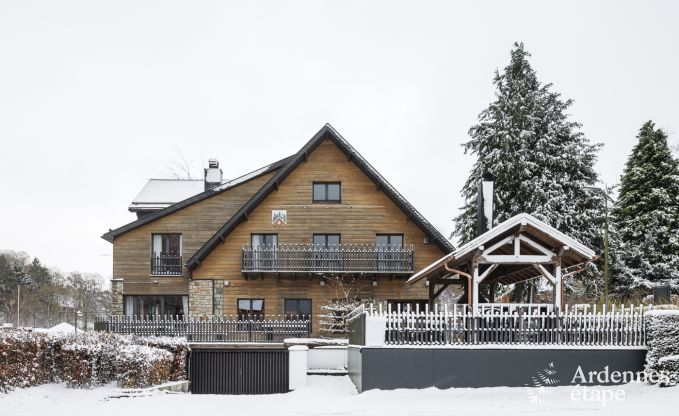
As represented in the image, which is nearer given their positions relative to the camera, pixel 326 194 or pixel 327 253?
pixel 327 253

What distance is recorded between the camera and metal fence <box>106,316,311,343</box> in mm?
26641

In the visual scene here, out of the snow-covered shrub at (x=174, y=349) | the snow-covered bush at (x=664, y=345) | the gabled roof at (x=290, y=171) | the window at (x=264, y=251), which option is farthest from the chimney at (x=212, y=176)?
the snow-covered bush at (x=664, y=345)

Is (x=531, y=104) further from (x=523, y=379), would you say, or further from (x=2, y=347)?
(x=2, y=347)

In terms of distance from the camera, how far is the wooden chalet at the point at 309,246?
3002cm

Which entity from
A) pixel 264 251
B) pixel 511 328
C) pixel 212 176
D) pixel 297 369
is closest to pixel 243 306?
pixel 264 251

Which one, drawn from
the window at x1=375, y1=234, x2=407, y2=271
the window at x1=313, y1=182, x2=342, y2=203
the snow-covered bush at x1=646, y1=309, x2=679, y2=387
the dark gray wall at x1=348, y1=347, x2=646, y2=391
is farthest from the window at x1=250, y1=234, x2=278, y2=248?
the snow-covered bush at x1=646, y1=309, x2=679, y2=387

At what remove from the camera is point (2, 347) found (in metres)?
14.6

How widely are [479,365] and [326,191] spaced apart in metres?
15.5

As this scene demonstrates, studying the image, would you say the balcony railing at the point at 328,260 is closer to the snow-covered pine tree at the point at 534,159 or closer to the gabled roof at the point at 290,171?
the gabled roof at the point at 290,171

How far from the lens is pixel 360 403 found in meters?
15.3

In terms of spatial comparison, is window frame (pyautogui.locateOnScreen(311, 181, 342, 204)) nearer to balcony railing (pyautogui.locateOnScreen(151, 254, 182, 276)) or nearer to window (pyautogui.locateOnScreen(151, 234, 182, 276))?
window (pyautogui.locateOnScreen(151, 234, 182, 276))

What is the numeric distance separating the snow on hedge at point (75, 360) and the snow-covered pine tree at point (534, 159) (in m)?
21.2

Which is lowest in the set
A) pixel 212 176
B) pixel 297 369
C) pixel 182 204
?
pixel 297 369

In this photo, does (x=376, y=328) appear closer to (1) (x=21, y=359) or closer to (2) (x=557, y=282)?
(2) (x=557, y=282)
